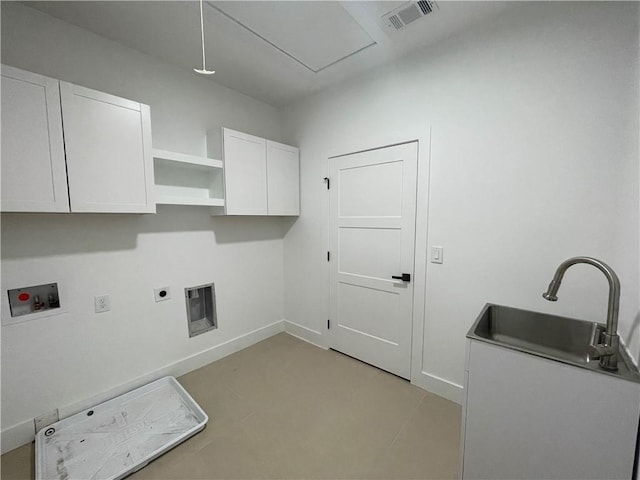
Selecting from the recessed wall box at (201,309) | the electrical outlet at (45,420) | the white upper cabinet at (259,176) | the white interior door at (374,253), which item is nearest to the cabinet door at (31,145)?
the white upper cabinet at (259,176)

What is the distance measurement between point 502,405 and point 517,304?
0.83 meters

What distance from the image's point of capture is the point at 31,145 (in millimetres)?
1418

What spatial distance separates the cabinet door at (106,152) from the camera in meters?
1.55

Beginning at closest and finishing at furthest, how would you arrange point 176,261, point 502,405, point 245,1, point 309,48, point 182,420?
point 502,405 < point 245,1 < point 182,420 < point 309,48 < point 176,261

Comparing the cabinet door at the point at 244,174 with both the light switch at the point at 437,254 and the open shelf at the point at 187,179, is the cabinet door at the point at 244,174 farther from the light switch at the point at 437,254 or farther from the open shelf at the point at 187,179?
the light switch at the point at 437,254

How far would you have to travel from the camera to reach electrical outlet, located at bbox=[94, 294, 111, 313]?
1865mm

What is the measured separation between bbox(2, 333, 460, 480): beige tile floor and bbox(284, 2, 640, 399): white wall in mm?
418

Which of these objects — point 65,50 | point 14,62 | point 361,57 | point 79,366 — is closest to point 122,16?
point 65,50

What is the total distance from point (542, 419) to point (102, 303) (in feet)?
8.91

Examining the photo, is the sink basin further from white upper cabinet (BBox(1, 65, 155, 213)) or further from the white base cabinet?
white upper cabinet (BBox(1, 65, 155, 213))

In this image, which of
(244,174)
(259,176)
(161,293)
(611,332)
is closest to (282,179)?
(259,176)

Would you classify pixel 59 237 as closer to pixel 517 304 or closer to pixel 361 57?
pixel 361 57

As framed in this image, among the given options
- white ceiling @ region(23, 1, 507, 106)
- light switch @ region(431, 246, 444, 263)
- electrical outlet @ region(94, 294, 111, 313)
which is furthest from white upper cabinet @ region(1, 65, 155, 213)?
light switch @ region(431, 246, 444, 263)

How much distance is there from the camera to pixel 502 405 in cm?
110
